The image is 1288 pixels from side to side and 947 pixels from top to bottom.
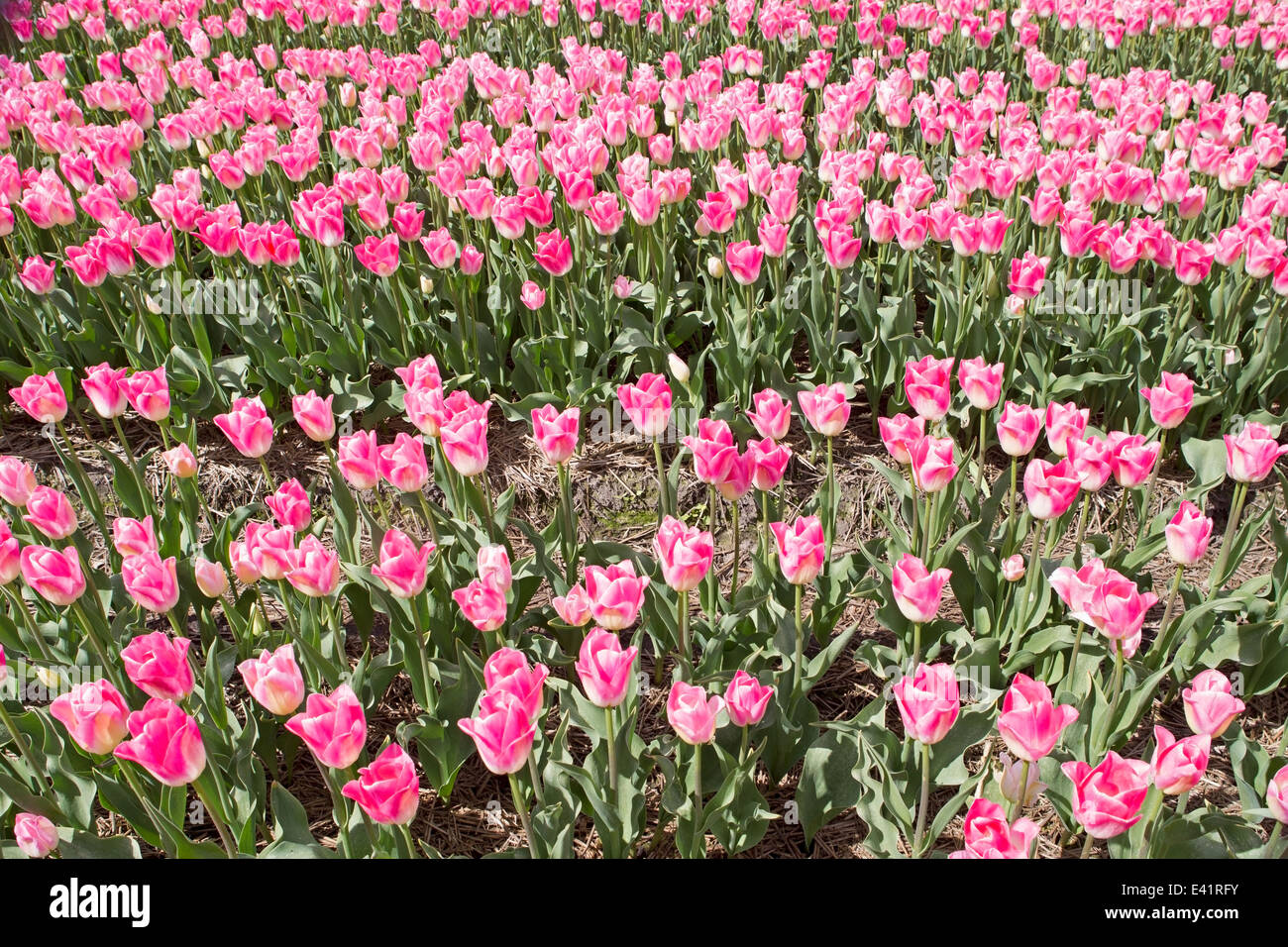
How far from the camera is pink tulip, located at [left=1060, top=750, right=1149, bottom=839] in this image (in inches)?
57.5

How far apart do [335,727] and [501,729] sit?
0.86ft

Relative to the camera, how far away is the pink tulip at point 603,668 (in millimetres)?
1643

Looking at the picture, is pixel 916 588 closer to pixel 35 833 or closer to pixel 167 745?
pixel 167 745

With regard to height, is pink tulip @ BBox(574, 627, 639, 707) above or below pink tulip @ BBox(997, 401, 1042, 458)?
below

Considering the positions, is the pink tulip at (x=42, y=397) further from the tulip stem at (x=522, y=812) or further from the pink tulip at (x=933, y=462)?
the pink tulip at (x=933, y=462)

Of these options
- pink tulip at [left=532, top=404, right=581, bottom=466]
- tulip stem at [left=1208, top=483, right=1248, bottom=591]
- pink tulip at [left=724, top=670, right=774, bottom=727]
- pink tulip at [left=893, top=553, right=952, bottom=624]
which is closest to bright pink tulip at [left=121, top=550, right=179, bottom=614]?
pink tulip at [left=532, top=404, right=581, bottom=466]

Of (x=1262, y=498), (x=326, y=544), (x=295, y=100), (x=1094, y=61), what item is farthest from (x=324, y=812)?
(x=1094, y=61)

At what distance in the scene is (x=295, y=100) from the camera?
14.5 feet

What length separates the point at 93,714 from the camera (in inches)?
66.2

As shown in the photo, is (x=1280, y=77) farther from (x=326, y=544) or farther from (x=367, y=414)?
(x=326, y=544)

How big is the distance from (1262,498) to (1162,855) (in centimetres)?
164

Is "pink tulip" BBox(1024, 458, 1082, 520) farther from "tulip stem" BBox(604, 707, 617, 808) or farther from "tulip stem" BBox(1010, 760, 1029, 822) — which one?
"tulip stem" BBox(604, 707, 617, 808)

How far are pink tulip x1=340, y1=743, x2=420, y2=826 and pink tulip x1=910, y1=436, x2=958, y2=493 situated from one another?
45.4 inches

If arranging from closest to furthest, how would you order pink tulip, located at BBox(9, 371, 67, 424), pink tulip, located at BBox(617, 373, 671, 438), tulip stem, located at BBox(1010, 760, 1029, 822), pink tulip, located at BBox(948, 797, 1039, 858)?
pink tulip, located at BBox(948, 797, 1039, 858) → tulip stem, located at BBox(1010, 760, 1029, 822) → pink tulip, located at BBox(617, 373, 671, 438) → pink tulip, located at BBox(9, 371, 67, 424)
